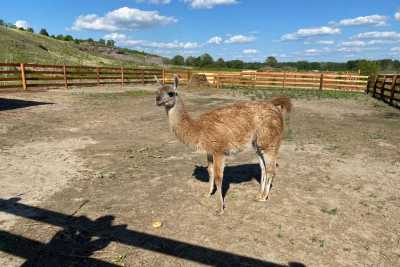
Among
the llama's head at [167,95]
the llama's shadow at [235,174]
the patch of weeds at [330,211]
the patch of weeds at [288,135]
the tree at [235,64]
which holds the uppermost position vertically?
the tree at [235,64]

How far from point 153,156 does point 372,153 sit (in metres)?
5.99

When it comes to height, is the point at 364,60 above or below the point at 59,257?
above

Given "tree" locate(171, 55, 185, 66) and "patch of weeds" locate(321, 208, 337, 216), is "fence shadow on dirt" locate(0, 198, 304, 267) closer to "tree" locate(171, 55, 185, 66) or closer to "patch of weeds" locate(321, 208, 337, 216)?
"patch of weeds" locate(321, 208, 337, 216)

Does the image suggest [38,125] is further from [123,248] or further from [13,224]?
[123,248]

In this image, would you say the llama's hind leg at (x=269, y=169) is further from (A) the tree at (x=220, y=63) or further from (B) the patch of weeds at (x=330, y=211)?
(A) the tree at (x=220, y=63)

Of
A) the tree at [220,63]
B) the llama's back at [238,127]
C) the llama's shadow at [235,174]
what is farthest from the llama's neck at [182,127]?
the tree at [220,63]

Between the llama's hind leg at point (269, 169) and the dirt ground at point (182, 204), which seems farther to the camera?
the llama's hind leg at point (269, 169)

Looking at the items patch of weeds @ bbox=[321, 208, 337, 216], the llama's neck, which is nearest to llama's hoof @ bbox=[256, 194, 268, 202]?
patch of weeds @ bbox=[321, 208, 337, 216]

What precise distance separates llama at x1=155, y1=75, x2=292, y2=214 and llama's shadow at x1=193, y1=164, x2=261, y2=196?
900 millimetres

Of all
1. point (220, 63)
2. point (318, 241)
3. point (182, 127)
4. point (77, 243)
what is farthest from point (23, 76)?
point (220, 63)

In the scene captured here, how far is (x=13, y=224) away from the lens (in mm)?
4410

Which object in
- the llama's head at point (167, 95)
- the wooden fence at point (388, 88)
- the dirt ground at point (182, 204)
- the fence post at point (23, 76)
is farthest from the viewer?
the fence post at point (23, 76)

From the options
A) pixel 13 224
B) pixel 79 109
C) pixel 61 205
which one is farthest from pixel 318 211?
pixel 79 109

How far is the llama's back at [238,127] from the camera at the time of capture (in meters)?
5.04
